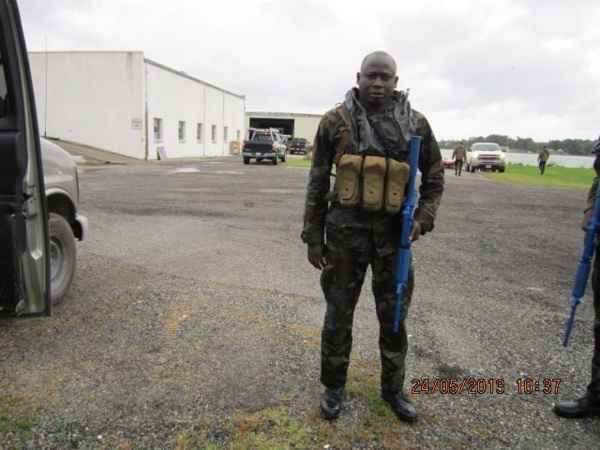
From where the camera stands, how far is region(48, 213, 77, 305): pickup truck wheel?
418 centimetres

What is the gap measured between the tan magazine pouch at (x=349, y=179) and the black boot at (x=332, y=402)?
3.78ft

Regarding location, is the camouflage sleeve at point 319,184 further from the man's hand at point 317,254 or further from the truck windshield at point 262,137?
the truck windshield at point 262,137

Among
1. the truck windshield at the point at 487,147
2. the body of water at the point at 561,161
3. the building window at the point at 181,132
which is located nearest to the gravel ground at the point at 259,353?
the truck windshield at the point at 487,147

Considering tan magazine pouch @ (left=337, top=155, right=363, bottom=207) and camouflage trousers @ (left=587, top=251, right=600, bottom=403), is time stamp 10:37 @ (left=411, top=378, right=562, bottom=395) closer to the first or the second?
camouflage trousers @ (left=587, top=251, right=600, bottom=403)

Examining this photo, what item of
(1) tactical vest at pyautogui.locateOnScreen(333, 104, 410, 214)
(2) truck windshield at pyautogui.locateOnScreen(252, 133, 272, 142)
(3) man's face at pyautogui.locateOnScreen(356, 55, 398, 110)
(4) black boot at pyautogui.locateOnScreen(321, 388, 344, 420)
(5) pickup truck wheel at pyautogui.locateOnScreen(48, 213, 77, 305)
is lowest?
(4) black boot at pyautogui.locateOnScreen(321, 388, 344, 420)

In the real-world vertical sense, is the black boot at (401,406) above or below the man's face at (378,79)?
below

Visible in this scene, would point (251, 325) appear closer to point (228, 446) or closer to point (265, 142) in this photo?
point (228, 446)

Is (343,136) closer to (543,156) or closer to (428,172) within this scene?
(428,172)

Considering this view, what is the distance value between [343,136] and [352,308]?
1017 mm

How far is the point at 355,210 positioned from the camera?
264cm

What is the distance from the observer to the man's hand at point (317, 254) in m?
2.77

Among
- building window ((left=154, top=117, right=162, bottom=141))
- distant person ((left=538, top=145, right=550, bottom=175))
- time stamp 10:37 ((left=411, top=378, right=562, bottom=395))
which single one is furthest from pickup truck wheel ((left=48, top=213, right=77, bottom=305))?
distant person ((left=538, top=145, right=550, bottom=175))

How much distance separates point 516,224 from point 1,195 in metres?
8.96

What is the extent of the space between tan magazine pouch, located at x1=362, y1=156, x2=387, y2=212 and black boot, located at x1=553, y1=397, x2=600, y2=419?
1711mm
